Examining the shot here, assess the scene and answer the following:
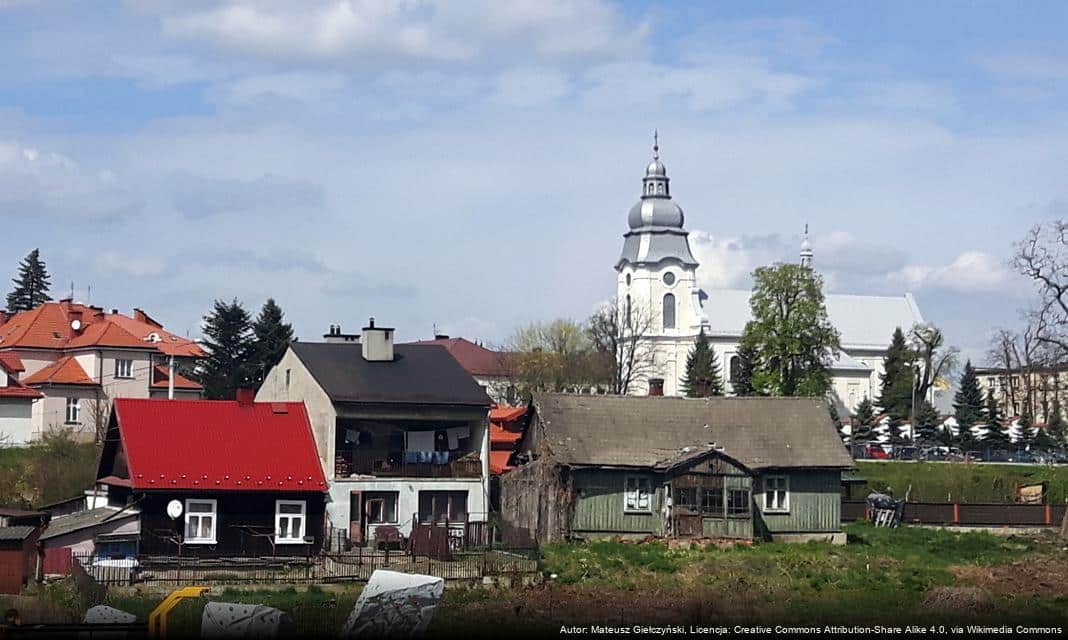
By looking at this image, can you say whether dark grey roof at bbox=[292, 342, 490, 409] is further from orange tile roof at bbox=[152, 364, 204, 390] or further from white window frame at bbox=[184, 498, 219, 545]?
orange tile roof at bbox=[152, 364, 204, 390]

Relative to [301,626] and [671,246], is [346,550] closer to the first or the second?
[301,626]

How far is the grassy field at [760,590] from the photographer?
31062mm

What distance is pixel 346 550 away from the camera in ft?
141

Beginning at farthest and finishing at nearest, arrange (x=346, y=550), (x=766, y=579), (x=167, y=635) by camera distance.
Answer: (x=346, y=550), (x=766, y=579), (x=167, y=635)

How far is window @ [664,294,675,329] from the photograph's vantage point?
134m

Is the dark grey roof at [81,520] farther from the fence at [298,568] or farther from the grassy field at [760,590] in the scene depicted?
the grassy field at [760,590]

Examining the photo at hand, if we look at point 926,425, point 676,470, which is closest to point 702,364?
point 926,425

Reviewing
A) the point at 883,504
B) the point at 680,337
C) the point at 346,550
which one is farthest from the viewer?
the point at 680,337

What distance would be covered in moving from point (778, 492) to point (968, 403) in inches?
2262

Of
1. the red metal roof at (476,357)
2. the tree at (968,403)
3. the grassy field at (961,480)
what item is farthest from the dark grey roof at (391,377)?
the red metal roof at (476,357)

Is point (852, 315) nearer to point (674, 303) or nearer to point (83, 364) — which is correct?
point (674, 303)

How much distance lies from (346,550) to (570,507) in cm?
693

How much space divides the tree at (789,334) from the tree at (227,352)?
28670 mm

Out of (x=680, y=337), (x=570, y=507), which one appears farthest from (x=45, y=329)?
(x=680, y=337)
